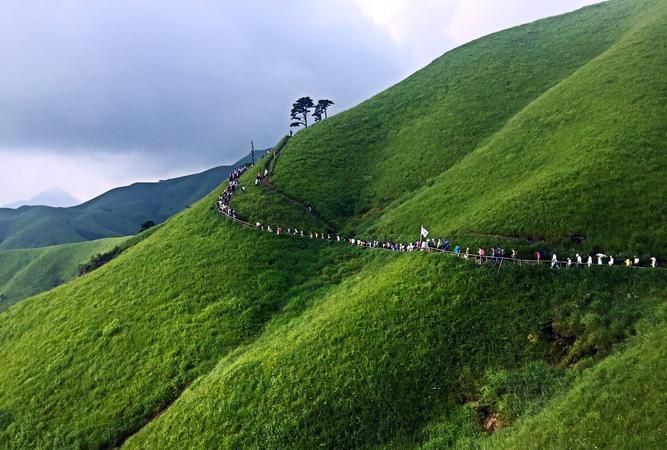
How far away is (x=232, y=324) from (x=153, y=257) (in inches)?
745

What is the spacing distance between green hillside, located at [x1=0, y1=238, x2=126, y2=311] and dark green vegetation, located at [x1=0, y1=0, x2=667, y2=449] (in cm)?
9170

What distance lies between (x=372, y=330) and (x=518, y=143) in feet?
108

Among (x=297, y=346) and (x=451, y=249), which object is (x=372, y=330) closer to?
(x=297, y=346)

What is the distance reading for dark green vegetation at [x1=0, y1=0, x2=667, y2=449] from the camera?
24.5 m

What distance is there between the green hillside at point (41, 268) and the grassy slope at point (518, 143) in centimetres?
9251

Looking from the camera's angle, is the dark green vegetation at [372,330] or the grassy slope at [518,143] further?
the grassy slope at [518,143]

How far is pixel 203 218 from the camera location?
201ft

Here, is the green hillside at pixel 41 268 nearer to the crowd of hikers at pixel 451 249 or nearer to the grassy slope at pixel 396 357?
the crowd of hikers at pixel 451 249

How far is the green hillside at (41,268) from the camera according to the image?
441 ft

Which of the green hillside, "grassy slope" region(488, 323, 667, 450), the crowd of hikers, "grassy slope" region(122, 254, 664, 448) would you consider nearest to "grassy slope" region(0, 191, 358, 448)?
the crowd of hikers

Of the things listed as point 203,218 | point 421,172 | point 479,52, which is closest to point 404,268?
point 421,172

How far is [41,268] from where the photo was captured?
478 ft

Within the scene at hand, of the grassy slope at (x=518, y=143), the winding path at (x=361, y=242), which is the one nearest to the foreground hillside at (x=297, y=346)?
the winding path at (x=361, y=242)

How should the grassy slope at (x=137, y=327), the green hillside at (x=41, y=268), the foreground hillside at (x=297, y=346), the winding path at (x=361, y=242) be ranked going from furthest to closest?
the green hillside at (x=41, y=268) → the grassy slope at (x=137, y=327) → the winding path at (x=361, y=242) → the foreground hillside at (x=297, y=346)
